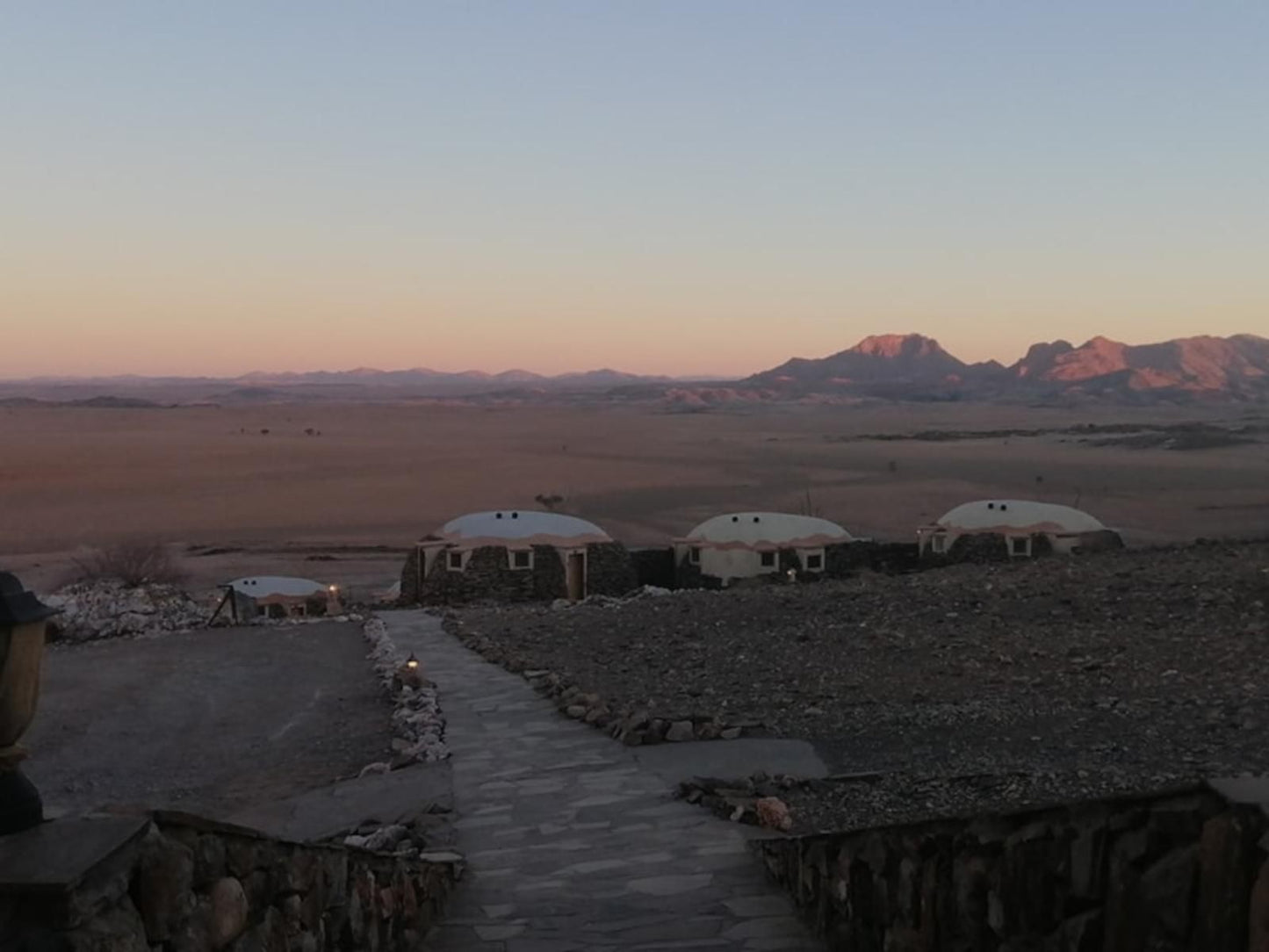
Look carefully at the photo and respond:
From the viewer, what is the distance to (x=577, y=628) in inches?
593

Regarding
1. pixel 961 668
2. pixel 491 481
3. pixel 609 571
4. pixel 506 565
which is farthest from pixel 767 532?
pixel 491 481

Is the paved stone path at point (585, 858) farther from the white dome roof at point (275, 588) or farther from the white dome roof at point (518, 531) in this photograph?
the white dome roof at point (275, 588)

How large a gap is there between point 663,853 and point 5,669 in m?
4.30

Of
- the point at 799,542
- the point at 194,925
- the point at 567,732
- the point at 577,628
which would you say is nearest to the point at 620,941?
the point at 194,925

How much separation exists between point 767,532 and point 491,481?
35.0 m

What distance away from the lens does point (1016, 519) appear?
2575cm

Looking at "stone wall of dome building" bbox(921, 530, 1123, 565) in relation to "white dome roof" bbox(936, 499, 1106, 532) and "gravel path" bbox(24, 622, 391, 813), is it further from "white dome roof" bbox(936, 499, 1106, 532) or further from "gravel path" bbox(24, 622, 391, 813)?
"gravel path" bbox(24, 622, 391, 813)

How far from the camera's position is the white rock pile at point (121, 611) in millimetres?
18562

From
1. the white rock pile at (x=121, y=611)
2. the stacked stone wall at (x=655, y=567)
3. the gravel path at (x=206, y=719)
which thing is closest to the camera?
the gravel path at (x=206, y=719)

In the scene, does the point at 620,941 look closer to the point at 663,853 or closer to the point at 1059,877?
the point at 663,853

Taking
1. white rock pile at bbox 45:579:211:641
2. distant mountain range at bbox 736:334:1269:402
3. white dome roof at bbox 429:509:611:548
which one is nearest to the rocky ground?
white dome roof at bbox 429:509:611:548

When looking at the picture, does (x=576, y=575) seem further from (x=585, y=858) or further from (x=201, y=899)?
(x=201, y=899)

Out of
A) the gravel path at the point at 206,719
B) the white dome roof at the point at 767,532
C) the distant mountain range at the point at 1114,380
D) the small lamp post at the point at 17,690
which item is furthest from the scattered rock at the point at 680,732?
the distant mountain range at the point at 1114,380

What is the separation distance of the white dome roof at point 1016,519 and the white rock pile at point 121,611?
15.0 m
